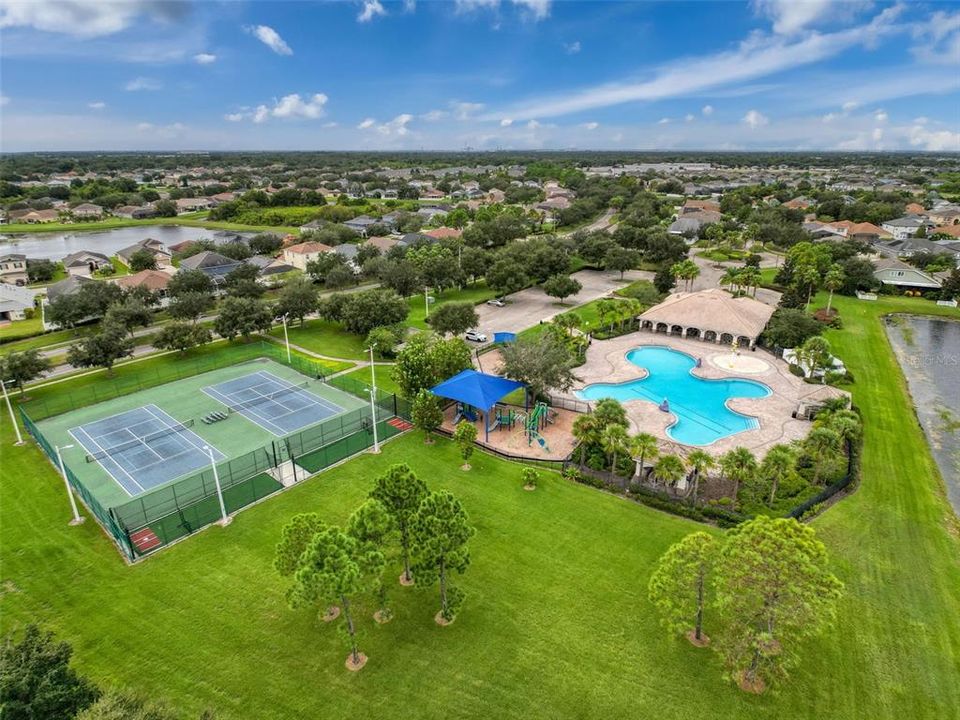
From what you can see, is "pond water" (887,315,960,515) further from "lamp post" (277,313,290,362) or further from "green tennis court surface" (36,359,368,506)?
"lamp post" (277,313,290,362)

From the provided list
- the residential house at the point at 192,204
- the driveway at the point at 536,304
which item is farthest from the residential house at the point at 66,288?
the residential house at the point at 192,204

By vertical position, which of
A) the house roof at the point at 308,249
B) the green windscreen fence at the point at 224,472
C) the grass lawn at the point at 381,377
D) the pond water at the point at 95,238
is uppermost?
the house roof at the point at 308,249

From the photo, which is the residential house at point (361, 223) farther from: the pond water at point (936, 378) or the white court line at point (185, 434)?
the pond water at point (936, 378)

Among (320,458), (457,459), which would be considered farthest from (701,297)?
(320,458)

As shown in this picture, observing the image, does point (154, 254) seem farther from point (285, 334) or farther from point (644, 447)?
point (644, 447)

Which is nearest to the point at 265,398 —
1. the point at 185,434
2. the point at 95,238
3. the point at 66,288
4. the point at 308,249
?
the point at 185,434

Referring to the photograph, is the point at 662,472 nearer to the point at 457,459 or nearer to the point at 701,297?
the point at 457,459
